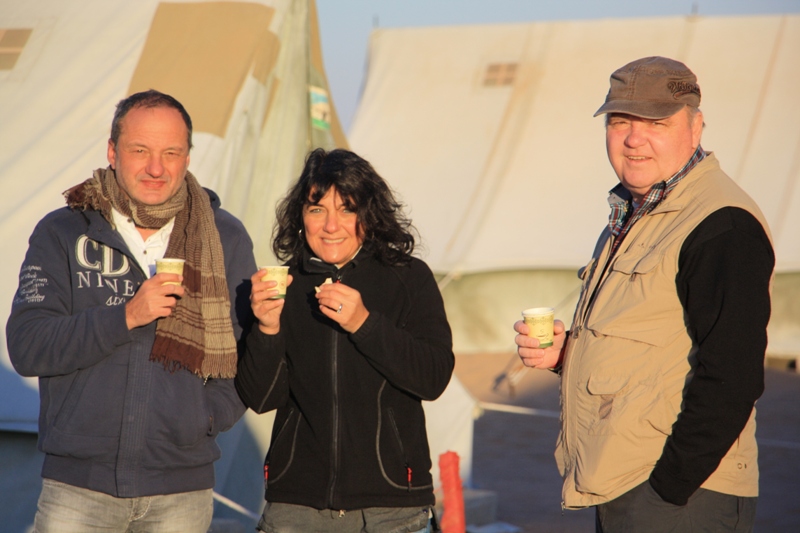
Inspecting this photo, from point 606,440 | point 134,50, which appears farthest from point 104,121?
point 606,440

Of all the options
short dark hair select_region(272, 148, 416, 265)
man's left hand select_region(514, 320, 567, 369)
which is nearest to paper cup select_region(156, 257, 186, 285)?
short dark hair select_region(272, 148, 416, 265)

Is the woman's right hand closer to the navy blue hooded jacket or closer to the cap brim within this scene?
the navy blue hooded jacket

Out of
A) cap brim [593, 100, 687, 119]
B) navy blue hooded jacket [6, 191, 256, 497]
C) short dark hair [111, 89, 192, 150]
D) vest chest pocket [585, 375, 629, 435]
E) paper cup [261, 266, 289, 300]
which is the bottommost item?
navy blue hooded jacket [6, 191, 256, 497]

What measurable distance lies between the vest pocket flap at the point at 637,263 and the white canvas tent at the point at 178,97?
3.07 metres

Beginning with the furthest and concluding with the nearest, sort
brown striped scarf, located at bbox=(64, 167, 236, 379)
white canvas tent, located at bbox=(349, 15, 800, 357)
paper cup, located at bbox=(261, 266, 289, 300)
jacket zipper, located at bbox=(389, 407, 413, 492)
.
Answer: white canvas tent, located at bbox=(349, 15, 800, 357), brown striped scarf, located at bbox=(64, 167, 236, 379), jacket zipper, located at bbox=(389, 407, 413, 492), paper cup, located at bbox=(261, 266, 289, 300)

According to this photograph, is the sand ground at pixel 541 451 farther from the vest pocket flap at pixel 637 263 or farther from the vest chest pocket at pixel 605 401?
the vest pocket flap at pixel 637 263

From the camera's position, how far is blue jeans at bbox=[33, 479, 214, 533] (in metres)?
2.46

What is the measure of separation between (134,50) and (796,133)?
10.7 metres

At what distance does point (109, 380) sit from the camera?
8.37ft

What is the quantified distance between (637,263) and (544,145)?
11.9 meters

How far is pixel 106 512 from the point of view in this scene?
249 cm

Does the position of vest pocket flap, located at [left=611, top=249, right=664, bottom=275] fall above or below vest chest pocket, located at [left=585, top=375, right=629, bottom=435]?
above

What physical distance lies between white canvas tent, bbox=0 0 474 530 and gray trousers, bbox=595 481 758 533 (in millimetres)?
3033

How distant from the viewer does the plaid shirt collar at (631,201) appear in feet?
7.50
